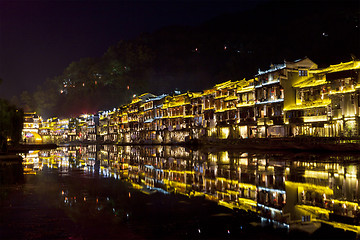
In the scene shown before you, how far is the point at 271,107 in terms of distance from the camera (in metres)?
60.8

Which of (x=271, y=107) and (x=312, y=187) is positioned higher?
(x=271, y=107)

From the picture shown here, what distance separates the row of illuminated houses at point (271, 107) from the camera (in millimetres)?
46938

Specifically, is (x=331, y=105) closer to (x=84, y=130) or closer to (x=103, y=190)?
(x=103, y=190)

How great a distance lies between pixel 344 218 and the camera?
9.05m

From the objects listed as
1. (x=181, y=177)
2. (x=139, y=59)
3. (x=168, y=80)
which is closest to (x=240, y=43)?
(x=168, y=80)

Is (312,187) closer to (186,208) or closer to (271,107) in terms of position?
(186,208)

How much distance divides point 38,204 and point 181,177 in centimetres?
Result: 885

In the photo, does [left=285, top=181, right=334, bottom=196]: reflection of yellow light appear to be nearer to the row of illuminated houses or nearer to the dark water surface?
the dark water surface

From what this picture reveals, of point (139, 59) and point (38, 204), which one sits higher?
point (139, 59)

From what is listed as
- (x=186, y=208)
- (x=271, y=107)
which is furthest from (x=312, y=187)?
(x=271, y=107)

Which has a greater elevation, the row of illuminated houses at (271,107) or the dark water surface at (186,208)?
the row of illuminated houses at (271,107)

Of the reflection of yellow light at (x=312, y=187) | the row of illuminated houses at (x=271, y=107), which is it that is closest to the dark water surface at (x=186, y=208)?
the reflection of yellow light at (x=312, y=187)

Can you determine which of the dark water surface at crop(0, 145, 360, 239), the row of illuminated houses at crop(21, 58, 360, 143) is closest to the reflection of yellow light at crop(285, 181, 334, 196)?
the dark water surface at crop(0, 145, 360, 239)

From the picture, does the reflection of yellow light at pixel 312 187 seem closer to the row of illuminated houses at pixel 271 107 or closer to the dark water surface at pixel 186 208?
the dark water surface at pixel 186 208
